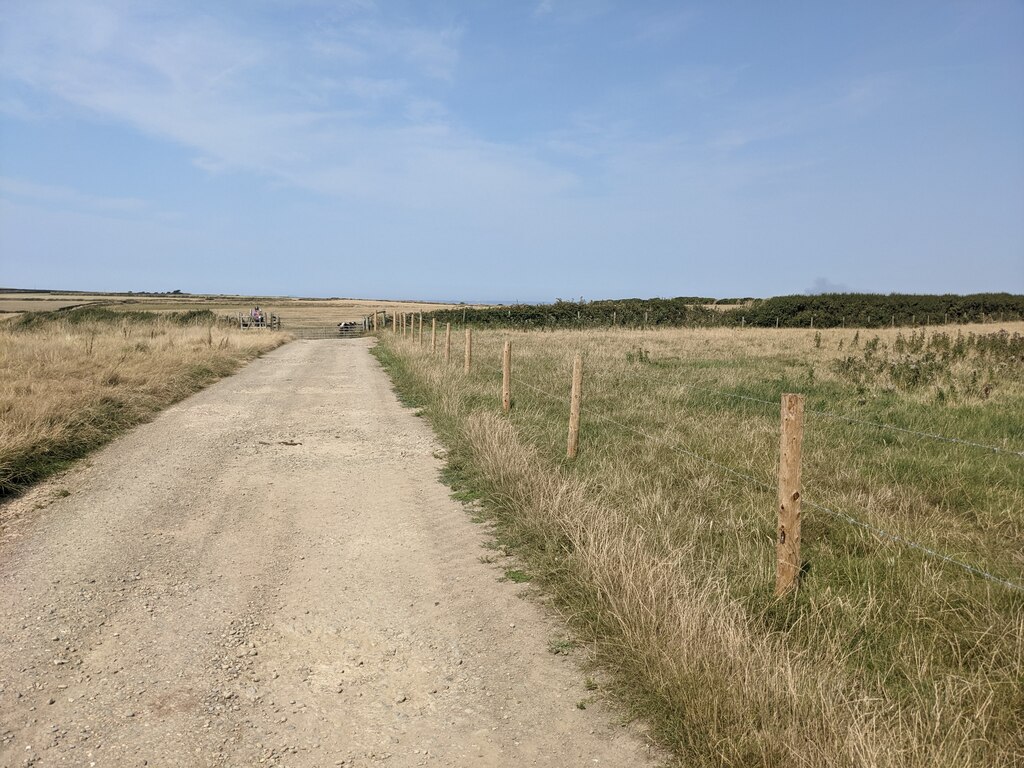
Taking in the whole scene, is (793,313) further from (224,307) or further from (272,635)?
(224,307)

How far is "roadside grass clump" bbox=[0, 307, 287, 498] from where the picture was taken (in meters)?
7.89

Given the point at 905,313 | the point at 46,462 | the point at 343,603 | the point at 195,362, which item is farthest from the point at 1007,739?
the point at 905,313

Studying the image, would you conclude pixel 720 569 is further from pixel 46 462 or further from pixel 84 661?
pixel 46 462

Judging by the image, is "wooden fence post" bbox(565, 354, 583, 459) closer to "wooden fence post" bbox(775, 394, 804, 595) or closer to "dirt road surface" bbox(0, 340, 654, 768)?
"dirt road surface" bbox(0, 340, 654, 768)

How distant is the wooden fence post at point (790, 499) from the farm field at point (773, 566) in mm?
169

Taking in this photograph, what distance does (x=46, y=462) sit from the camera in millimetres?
7965

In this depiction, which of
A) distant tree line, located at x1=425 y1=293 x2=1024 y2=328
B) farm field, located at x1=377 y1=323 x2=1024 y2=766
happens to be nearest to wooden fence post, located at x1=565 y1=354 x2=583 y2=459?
farm field, located at x1=377 y1=323 x2=1024 y2=766

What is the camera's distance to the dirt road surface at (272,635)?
10.3ft

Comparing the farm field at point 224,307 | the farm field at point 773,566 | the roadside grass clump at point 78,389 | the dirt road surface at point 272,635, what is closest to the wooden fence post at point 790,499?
the farm field at point 773,566

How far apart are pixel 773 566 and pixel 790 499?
0.73 meters

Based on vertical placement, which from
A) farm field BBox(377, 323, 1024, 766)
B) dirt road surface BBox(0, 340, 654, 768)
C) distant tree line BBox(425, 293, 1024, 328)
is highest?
distant tree line BBox(425, 293, 1024, 328)

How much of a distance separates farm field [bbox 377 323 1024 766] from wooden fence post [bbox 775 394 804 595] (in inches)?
6.6

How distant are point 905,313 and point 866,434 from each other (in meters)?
45.6

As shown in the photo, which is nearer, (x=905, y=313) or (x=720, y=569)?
(x=720, y=569)
